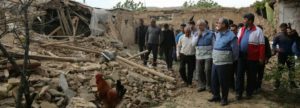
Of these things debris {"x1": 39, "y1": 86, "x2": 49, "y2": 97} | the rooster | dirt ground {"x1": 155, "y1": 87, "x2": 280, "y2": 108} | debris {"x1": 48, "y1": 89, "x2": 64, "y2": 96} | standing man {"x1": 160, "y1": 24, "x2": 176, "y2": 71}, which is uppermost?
standing man {"x1": 160, "y1": 24, "x2": 176, "y2": 71}

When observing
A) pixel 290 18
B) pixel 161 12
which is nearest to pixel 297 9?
pixel 290 18

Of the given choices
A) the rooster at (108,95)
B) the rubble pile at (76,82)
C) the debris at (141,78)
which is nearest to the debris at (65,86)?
the rubble pile at (76,82)

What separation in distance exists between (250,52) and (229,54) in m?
0.64

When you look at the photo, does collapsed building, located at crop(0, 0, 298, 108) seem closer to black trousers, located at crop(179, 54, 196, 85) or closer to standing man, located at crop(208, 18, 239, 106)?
black trousers, located at crop(179, 54, 196, 85)

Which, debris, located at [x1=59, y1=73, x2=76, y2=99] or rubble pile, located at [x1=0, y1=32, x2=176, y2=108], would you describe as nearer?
rubble pile, located at [x1=0, y1=32, x2=176, y2=108]

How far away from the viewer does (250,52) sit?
8.52 m

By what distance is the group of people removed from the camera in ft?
26.7

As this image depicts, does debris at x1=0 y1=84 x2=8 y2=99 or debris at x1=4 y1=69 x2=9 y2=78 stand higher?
debris at x1=4 y1=69 x2=9 y2=78

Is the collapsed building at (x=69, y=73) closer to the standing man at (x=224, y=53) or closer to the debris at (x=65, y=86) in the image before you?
the debris at (x=65, y=86)

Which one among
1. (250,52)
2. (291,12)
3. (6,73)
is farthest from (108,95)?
(291,12)

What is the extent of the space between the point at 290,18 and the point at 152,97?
7149mm

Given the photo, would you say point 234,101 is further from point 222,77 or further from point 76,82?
point 76,82

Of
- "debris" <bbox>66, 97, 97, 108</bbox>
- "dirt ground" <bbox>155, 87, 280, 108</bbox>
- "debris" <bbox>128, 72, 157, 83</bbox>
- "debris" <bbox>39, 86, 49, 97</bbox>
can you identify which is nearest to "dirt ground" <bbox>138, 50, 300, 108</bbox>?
"dirt ground" <bbox>155, 87, 280, 108</bbox>

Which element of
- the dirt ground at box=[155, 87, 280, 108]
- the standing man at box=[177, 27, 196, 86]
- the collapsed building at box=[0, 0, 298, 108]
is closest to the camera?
the collapsed building at box=[0, 0, 298, 108]
